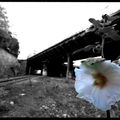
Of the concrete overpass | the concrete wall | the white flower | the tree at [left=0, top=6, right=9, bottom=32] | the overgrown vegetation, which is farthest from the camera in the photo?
the tree at [left=0, top=6, right=9, bottom=32]

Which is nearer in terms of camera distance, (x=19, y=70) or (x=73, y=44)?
(x=73, y=44)

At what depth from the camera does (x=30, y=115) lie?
3.94m

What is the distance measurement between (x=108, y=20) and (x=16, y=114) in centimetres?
361

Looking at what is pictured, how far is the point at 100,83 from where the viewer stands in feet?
1.50

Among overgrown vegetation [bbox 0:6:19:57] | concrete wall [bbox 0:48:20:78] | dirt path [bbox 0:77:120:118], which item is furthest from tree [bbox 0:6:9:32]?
dirt path [bbox 0:77:120:118]

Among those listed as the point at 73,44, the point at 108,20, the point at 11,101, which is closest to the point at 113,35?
the point at 108,20

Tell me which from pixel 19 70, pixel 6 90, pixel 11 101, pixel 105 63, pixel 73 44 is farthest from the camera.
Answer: pixel 19 70

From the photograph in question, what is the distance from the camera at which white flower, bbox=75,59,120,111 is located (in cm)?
44

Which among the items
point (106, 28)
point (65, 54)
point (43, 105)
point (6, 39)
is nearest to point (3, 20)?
point (6, 39)

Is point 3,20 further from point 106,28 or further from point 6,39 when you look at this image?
point 106,28

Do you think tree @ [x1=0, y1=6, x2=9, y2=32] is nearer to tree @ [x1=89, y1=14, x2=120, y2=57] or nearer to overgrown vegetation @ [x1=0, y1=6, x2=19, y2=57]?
overgrown vegetation @ [x1=0, y1=6, x2=19, y2=57]

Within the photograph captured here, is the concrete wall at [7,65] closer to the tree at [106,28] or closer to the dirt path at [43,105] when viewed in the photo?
the dirt path at [43,105]

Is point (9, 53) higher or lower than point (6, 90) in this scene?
higher

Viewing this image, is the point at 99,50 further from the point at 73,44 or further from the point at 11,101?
the point at 73,44
